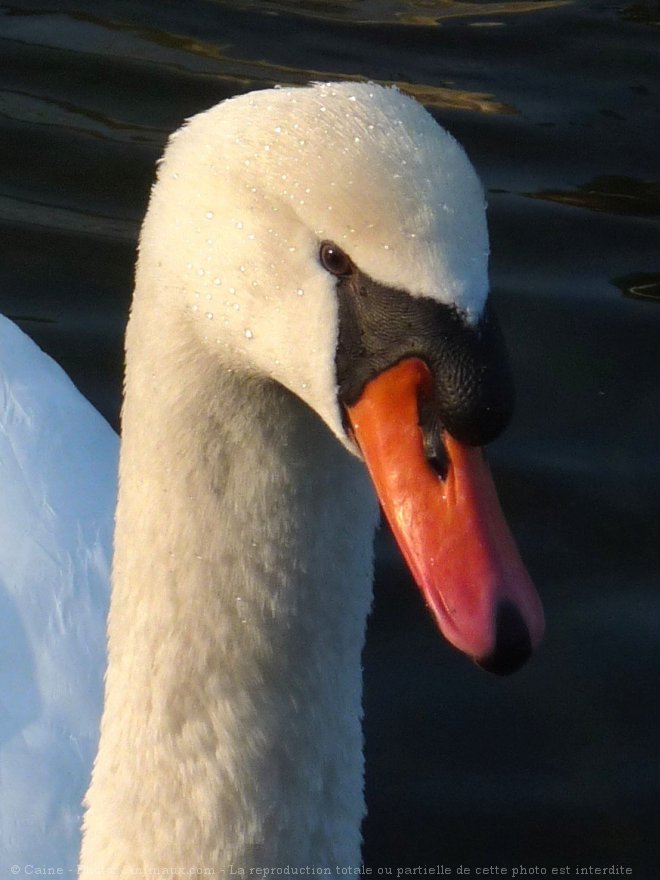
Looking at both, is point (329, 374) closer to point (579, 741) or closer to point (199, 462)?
point (199, 462)

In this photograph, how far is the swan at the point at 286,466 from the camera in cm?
265

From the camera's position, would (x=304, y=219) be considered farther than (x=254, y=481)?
No

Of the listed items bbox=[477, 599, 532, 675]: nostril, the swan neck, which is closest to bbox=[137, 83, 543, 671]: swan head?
bbox=[477, 599, 532, 675]: nostril

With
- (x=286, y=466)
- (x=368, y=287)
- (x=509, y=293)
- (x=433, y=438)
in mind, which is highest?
(x=368, y=287)

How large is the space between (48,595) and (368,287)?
2008 millimetres

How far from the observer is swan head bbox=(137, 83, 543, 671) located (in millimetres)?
2611

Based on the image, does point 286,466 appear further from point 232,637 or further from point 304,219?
point 304,219

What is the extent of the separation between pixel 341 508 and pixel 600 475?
313 cm

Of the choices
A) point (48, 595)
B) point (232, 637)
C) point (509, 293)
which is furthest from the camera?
point (509, 293)

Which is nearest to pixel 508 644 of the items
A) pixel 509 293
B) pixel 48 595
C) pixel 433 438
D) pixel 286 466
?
pixel 433 438

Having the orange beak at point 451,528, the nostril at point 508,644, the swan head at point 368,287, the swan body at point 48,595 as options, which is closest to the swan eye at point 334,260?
the swan head at point 368,287

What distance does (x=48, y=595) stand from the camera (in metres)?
4.42

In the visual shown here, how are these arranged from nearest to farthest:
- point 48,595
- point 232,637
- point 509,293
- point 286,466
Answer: point 286,466, point 232,637, point 48,595, point 509,293

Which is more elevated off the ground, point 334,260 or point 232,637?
point 334,260
